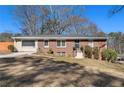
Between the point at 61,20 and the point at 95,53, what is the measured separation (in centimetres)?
1612

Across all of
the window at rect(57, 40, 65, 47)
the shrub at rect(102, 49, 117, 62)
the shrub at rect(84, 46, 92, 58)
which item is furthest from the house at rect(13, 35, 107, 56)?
the shrub at rect(102, 49, 117, 62)

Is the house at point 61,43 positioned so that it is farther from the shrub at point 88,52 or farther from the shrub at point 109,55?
the shrub at point 109,55

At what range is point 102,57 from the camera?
22266mm

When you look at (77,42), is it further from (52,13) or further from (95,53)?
(52,13)

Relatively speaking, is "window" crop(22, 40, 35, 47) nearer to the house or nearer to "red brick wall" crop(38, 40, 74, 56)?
the house

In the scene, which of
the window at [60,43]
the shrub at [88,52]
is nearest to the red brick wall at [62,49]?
the window at [60,43]

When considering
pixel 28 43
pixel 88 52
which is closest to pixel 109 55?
pixel 88 52

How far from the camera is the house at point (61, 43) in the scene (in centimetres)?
2656

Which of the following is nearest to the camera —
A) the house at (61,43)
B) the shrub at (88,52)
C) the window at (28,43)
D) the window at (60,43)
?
the shrub at (88,52)

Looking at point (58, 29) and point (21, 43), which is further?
point (58, 29)

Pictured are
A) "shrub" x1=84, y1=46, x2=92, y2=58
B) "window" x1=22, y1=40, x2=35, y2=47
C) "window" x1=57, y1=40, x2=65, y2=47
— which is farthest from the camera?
"window" x1=22, y1=40, x2=35, y2=47

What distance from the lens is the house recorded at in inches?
1046

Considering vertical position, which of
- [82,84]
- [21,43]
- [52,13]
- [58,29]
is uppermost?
[52,13]
